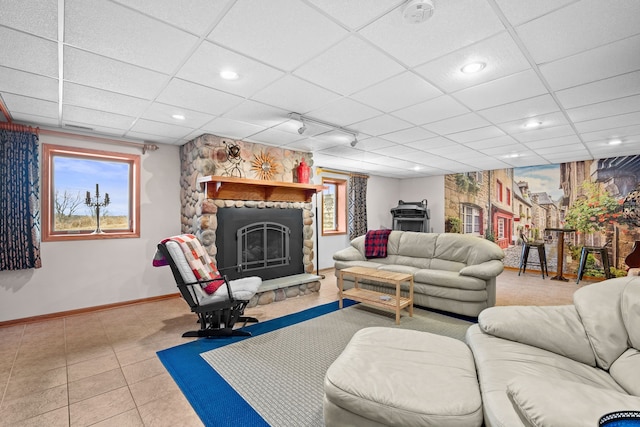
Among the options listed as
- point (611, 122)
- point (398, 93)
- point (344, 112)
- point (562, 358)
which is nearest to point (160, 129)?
point (344, 112)

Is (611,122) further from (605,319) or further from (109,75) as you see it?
(109,75)

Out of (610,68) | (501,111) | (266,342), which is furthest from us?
(501,111)

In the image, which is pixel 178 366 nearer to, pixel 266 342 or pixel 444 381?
pixel 266 342

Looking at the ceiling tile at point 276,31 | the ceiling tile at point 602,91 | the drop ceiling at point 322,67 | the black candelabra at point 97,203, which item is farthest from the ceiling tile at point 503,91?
the black candelabra at point 97,203

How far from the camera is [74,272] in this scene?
3.79 meters

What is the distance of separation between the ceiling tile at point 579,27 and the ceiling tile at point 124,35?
209 cm

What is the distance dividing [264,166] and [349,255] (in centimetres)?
198

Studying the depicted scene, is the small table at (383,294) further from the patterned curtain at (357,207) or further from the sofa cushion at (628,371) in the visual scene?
the patterned curtain at (357,207)

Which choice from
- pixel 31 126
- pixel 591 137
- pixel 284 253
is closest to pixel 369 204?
pixel 284 253

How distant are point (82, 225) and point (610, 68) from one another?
5.81 metres

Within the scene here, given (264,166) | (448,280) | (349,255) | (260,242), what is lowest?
(448,280)

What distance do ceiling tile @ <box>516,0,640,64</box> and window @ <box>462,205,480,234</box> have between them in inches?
226

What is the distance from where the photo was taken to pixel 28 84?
2.47m

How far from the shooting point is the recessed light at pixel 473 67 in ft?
7.20
